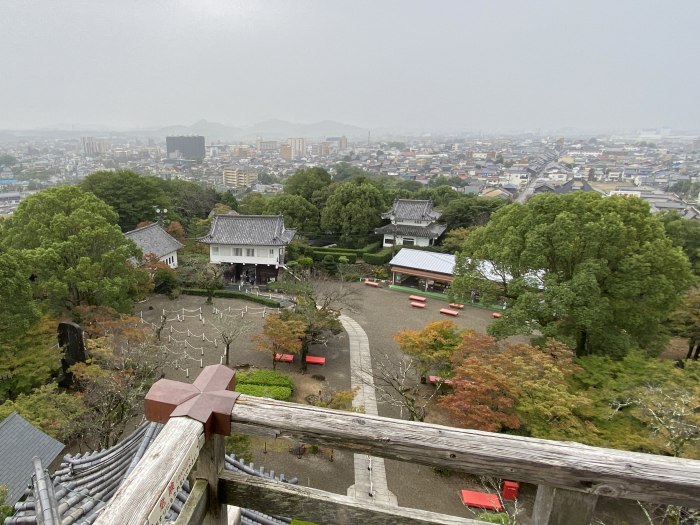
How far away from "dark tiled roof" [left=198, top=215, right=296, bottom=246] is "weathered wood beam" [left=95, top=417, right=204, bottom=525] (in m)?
27.1

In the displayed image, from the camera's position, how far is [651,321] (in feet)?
45.9

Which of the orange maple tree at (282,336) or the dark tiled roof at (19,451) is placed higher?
the dark tiled roof at (19,451)

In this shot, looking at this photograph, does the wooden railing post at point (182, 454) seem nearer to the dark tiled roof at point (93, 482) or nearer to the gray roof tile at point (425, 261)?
the dark tiled roof at point (93, 482)

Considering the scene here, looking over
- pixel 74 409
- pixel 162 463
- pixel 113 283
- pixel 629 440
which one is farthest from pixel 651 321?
pixel 113 283

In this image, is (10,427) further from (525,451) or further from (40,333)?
(525,451)

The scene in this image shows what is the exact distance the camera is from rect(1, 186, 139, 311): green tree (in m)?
16.1

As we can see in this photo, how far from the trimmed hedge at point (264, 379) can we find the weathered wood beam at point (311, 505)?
14.1m

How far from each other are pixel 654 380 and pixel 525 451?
12.1m

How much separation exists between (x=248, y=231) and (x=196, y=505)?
93.3 ft

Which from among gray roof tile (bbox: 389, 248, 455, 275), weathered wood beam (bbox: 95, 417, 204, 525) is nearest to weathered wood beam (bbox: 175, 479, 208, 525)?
weathered wood beam (bbox: 95, 417, 204, 525)

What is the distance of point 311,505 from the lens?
2.05 meters

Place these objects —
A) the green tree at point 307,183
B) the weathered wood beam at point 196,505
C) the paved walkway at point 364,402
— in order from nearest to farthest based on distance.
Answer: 1. the weathered wood beam at point 196,505
2. the paved walkway at point 364,402
3. the green tree at point 307,183

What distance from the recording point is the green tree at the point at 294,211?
116 ft

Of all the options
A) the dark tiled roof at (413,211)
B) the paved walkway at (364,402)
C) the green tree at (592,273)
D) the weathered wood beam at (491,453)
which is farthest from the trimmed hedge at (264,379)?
the dark tiled roof at (413,211)
